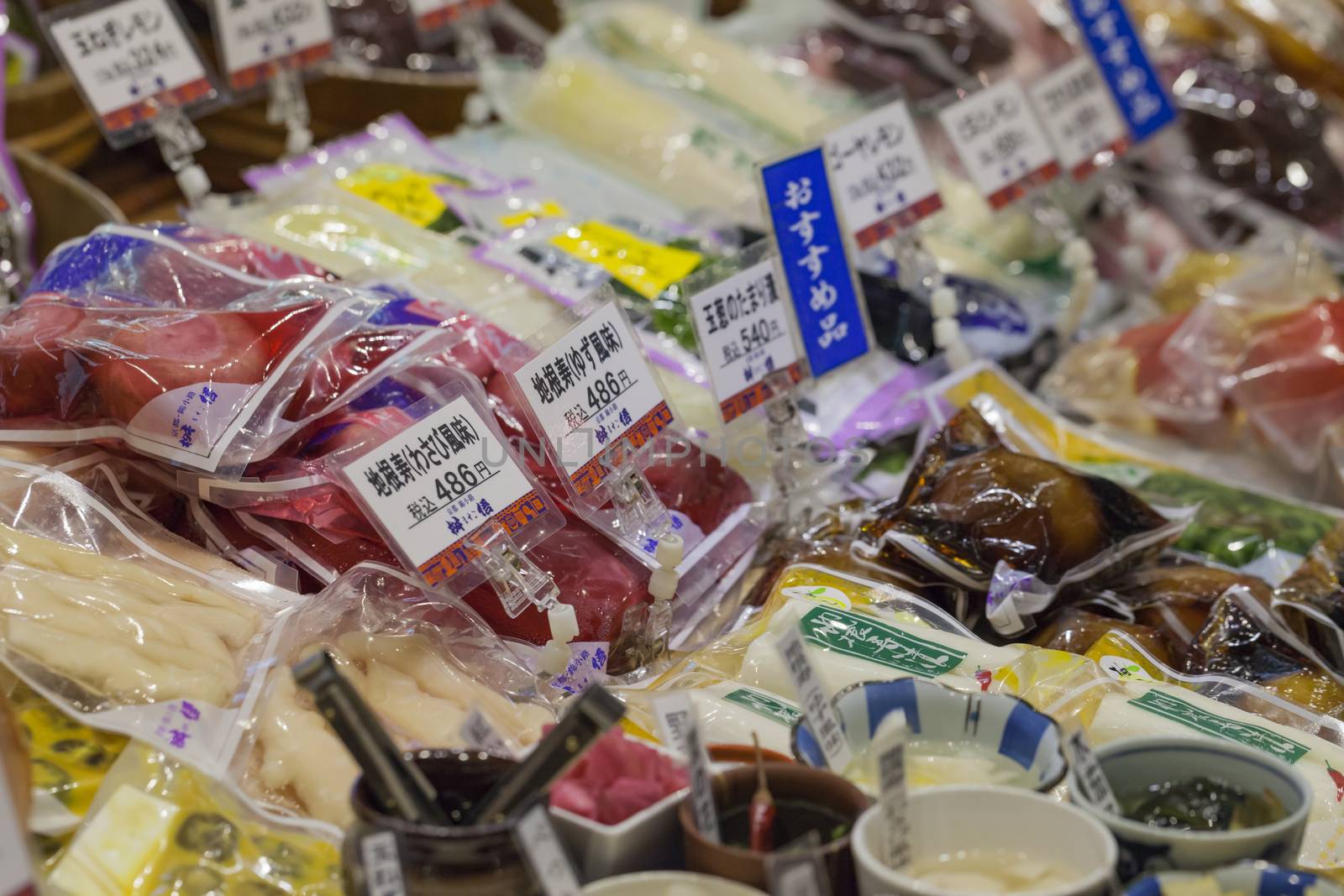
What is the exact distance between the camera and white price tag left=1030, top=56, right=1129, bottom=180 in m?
2.98

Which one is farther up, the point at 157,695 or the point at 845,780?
the point at 157,695

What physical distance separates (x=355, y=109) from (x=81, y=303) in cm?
164

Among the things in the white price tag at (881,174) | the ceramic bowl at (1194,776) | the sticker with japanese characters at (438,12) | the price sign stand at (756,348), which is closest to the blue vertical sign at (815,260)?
the price sign stand at (756,348)

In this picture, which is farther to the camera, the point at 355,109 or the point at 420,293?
the point at 355,109

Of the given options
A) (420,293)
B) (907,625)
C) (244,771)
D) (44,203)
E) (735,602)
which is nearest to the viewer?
(244,771)

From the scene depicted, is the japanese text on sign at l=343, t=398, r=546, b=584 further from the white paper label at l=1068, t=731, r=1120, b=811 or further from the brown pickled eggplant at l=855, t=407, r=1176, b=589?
the white paper label at l=1068, t=731, r=1120, b=811

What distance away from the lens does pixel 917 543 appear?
1877mm

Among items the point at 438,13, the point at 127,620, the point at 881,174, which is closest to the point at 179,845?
the point at 127,620

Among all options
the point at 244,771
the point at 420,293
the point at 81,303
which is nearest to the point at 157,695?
the point at 244,771

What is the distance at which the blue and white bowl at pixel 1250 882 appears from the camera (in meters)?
1.11

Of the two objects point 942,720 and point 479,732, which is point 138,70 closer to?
point 479,732

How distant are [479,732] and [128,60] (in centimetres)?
162

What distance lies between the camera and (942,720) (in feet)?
4.49

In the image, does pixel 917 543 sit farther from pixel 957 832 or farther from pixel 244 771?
pixel 244 771
